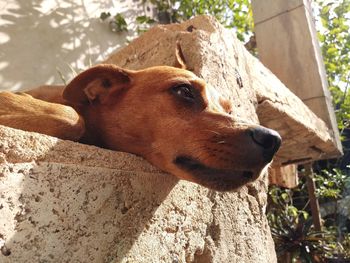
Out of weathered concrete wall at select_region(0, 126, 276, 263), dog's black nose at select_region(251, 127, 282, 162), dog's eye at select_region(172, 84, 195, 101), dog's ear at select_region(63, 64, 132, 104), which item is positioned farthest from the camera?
dog's ear at select_region(63, 64, 132, 104)

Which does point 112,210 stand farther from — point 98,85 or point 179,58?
point 179,58

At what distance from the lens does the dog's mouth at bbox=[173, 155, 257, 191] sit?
5.54 ft

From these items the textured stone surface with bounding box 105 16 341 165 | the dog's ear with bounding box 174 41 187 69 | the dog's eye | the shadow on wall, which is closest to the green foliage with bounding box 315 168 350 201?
the textured stone surface with bounding box 105 16 341 165

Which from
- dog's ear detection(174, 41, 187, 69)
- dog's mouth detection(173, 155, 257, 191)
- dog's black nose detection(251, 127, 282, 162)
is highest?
dog's ear detection(174, 41, 187, 69)

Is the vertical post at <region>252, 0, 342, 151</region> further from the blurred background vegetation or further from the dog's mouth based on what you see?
the dog's mouth

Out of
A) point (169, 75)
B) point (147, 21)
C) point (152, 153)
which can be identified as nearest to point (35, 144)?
point (152, 153)

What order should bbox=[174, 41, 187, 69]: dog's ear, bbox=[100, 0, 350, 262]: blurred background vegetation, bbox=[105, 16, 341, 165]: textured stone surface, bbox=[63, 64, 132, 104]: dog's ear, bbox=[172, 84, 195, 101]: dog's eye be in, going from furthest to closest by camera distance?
bbox=[100, 0, 350, 262]: blurred background vegetation
bbox=[105, 16, 341, 165]: textured stone surface
bbox=[174, 41, 187, 69]: dog's ear
bbox=[63, 64, 132, 104]: dog's ear
bbox=[172, 84, 195, 101]: dog's eye

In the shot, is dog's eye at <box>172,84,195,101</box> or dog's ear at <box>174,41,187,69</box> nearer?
dog's eye at <box>172,84,195,101</box>

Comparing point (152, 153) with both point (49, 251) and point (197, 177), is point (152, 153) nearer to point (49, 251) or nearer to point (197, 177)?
point (197, 177)

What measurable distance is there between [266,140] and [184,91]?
20.0 inches

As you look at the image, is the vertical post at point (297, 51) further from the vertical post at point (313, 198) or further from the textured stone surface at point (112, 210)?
the textured stone surface at point (112, 210)

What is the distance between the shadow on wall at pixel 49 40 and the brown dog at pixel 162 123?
1733 millimetres

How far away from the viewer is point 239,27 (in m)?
6.00

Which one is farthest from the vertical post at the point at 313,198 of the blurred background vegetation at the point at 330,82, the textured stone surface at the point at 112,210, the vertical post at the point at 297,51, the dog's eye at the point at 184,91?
the dog's eye at the point at 184,91
